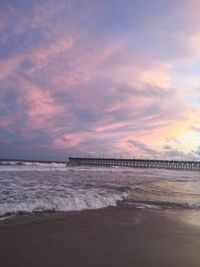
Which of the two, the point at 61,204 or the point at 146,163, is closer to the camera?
the point at 61,204

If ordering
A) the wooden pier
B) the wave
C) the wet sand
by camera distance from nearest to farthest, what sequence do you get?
1. the wet sand
2. the wave
3. the wooden pier

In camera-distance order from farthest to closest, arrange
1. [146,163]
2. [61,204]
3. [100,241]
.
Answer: [146,163]
[61,204]
[100,241]

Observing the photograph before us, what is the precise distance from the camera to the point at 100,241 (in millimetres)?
5434

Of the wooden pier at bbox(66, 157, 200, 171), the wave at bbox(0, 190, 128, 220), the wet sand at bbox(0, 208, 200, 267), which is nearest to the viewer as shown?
the wet sand at bbox(0, 208, 200, 267)

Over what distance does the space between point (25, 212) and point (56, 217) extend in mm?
875

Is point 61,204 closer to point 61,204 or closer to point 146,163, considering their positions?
point 61,204

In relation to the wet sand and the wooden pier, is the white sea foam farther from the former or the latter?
the wooden pier

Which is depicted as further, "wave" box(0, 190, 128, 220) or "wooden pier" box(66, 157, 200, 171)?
"wooden pier" box(66, 157, 200, 171)

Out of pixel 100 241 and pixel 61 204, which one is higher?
pixel 61 204

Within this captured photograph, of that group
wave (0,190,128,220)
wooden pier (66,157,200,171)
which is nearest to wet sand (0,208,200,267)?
wave (0,190,128,220)

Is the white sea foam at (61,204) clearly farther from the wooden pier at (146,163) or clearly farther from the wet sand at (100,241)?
the wooden pier at (146,163)

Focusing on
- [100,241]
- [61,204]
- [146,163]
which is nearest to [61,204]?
[61,204]

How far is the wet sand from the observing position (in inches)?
175

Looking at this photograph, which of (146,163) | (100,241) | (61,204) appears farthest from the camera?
(146,163)
